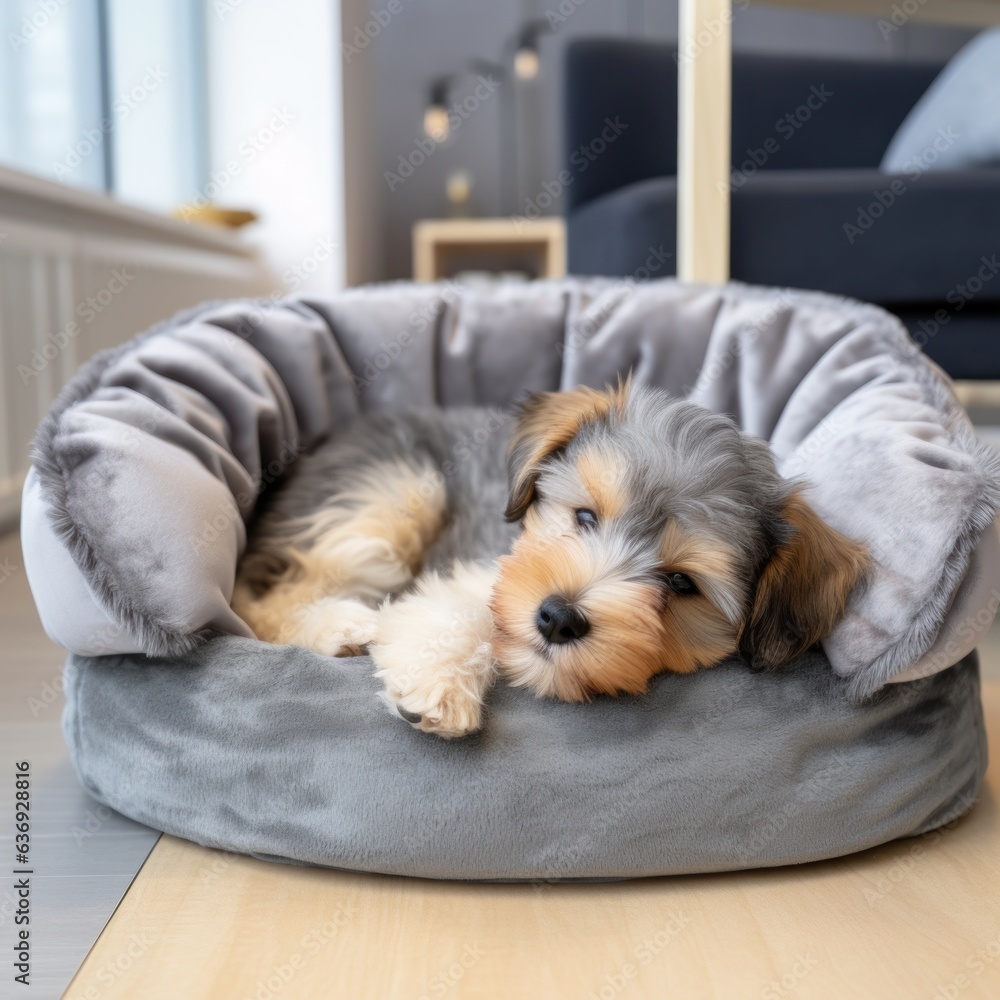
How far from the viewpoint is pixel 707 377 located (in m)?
3.25

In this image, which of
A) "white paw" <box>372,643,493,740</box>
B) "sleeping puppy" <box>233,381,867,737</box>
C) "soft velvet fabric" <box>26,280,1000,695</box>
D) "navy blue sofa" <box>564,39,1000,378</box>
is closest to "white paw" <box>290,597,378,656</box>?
"sleeping puppy" <box>233,381,867,737</box>

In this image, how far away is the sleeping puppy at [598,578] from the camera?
1964 mm

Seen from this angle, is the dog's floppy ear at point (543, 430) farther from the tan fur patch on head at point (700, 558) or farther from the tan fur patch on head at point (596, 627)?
the tan fur patch on head at point (700, 558)

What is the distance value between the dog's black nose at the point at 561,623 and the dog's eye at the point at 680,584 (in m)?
0.25

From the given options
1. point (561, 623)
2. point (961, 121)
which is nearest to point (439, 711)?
point (561, 623)

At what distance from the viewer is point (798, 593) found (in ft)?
6.91

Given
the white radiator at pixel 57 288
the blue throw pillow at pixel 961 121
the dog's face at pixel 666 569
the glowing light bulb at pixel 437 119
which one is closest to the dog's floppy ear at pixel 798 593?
the dog's face at pixel 666 569

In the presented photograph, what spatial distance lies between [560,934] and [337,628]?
89 centimetres

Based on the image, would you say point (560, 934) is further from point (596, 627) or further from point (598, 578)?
point (598, 578)

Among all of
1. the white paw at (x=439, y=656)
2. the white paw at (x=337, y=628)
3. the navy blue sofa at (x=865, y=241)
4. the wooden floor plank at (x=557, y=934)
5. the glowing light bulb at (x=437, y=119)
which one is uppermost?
the glowing light bulb at (x=437, y=119)

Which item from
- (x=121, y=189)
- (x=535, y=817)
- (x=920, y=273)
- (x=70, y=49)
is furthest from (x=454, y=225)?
(x=535, y=817)

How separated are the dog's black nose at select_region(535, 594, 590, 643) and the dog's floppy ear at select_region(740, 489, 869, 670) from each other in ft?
1.31

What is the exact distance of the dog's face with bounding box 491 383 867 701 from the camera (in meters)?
1.97

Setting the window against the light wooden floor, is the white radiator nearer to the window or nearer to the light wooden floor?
the window
